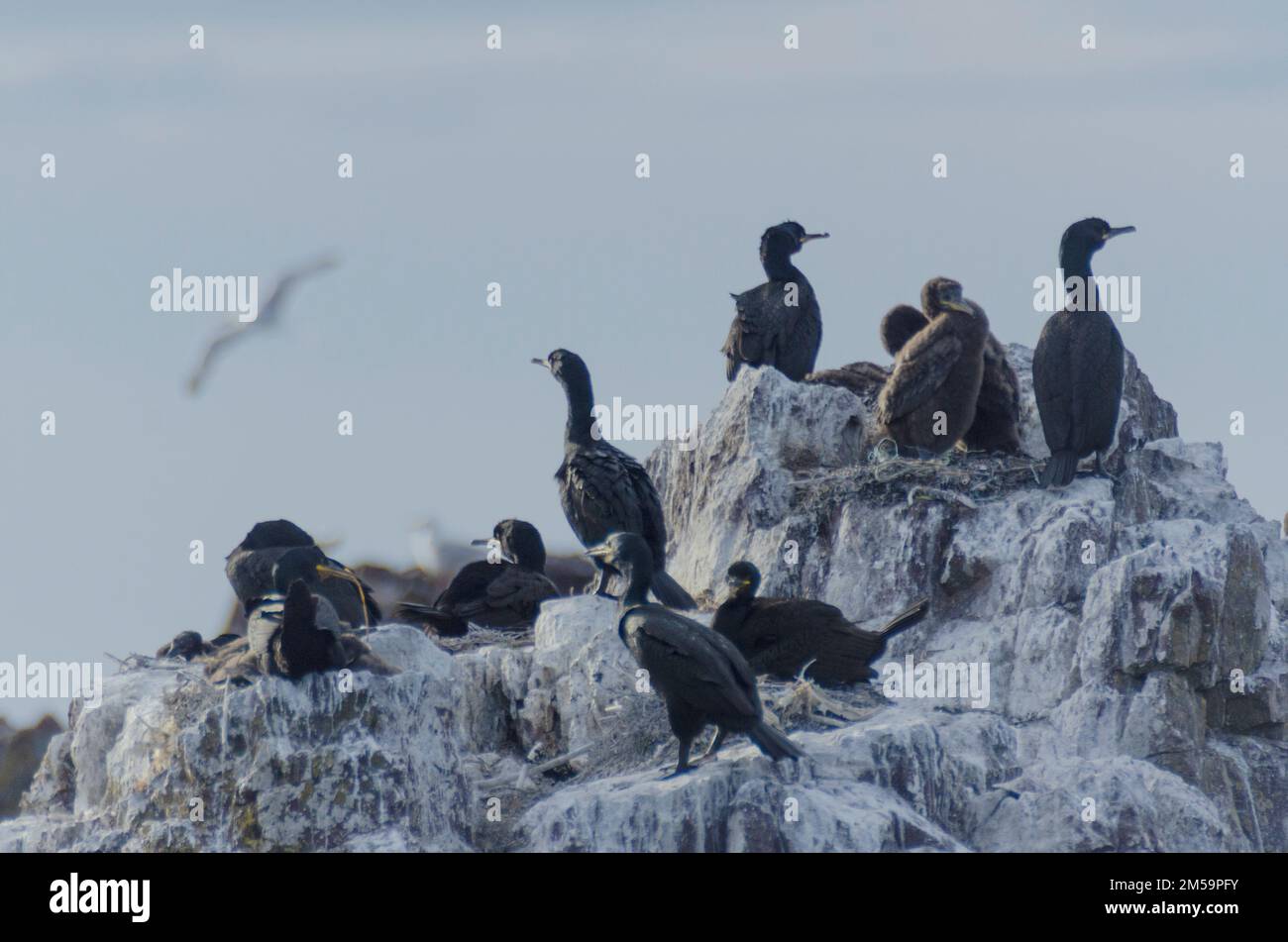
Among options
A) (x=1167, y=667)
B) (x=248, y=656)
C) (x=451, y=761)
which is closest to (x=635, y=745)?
(x=451, y=761)

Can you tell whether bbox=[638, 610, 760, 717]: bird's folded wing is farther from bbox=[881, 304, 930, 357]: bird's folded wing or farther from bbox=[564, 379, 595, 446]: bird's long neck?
bbox=[881, 304, 930, 357]: bird's folded wing

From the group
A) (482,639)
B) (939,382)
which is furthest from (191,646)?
(939,382)

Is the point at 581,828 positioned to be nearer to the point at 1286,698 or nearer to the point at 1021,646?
the point at 1021,646

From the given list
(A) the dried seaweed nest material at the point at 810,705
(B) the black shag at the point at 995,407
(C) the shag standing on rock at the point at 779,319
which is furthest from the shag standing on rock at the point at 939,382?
(A) the dried seaweed nest material at the point at 810,705

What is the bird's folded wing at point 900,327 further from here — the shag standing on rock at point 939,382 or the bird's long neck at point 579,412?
the bird's long neck at point 579,412

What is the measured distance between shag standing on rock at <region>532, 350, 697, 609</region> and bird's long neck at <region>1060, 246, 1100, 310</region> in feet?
12.0

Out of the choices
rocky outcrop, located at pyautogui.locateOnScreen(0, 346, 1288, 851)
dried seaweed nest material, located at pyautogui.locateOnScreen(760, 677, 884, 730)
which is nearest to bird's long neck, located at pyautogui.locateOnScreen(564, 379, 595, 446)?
rocky outcrop, located at pyautogui.locateOnScreen(0, 346, 1288, 851)

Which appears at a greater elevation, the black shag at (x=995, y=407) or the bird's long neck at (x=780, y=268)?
the bird's long neck at (x=780, y=268)

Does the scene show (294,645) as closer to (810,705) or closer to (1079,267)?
(810,705)

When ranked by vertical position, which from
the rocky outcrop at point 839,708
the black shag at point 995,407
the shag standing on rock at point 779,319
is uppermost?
the shag standing on rock at point 779,319

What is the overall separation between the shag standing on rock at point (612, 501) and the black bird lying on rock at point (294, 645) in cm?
268

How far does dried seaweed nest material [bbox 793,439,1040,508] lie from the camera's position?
69.7 feet

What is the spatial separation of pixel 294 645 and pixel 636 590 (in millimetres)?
2084

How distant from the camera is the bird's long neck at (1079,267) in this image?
22375 millimetres
